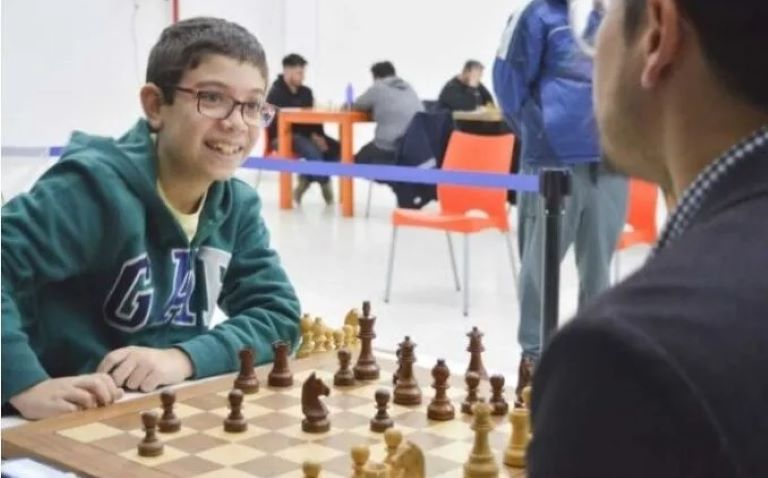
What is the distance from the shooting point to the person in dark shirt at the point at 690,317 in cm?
67

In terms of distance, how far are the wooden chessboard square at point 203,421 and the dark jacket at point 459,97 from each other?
7311mm

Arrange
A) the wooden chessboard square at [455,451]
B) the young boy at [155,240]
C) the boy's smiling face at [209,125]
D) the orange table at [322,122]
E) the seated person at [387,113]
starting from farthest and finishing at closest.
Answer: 1. the orange table at [322,122]
2. the seated person at [387,113]
3. the boy's smiling face at [209,125]
4. the young boy at [155,240]
5. the wooden chessboard square at [455,451]

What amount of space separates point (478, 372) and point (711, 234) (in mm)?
1251

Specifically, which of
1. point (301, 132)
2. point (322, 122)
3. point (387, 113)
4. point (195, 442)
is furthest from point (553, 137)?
point (301, 132)

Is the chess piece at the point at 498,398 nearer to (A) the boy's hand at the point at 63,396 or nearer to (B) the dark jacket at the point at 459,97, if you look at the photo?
(A) the boy's hand at the point at 63,396

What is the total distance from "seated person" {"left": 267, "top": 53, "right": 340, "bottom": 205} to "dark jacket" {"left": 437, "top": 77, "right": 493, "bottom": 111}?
0.99 meters

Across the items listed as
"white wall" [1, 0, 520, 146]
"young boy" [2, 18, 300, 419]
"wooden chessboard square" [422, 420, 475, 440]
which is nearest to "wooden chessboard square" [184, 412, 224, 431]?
"young boy" [2, 18, 300, 419]

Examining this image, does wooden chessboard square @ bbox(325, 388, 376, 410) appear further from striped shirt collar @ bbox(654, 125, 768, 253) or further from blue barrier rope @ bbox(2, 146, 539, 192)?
blue barrier rope @ bbox(2, 146, 539, 192)

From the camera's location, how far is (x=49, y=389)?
1790 mm

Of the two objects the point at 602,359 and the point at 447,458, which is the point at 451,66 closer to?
the point at 447,458

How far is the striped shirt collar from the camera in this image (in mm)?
775

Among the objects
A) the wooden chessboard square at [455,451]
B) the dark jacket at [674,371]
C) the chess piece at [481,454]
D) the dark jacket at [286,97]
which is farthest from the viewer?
the dark jacket at [286,97]

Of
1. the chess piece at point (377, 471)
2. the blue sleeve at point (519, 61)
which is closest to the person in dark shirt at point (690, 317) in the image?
the chess piece at point (377, 471)

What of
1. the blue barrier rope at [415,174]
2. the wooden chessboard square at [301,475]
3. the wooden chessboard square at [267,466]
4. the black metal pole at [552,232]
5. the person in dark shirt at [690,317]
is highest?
the person in dark shirt at [690,317]
